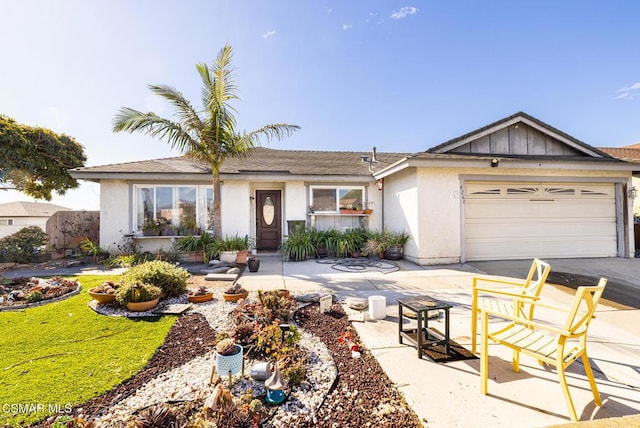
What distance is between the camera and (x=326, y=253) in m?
9.16

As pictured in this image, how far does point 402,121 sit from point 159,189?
36.1 ft

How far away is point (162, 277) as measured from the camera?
470 cm

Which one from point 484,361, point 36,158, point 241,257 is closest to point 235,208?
point 241,257

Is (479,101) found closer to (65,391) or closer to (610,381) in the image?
(610,381)

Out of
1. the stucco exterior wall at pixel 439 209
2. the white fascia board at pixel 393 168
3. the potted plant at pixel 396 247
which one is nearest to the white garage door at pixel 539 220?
the stucco exterior wall at pixel 439 209

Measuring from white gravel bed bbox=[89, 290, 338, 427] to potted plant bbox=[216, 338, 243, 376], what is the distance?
0.27 ft

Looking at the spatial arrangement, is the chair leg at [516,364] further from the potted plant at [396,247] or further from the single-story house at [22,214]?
the single-story house at [22,214]

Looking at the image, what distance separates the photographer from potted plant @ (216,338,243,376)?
7.65ft

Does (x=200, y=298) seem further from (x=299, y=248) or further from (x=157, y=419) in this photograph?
(x=299, y=248)

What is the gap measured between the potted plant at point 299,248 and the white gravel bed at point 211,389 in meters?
5.63

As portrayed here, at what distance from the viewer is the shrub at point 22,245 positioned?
26.7ft

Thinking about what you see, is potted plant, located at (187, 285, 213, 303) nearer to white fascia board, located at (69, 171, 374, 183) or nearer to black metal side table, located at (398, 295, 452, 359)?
black metal side table, located at (398, 295, 452, 359)

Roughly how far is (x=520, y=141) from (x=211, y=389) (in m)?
10.4

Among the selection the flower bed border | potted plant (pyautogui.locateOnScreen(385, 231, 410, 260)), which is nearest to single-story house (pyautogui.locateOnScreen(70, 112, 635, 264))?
potted plant (pyautogui.locateOnScreen(385, 231, 410, 260))
